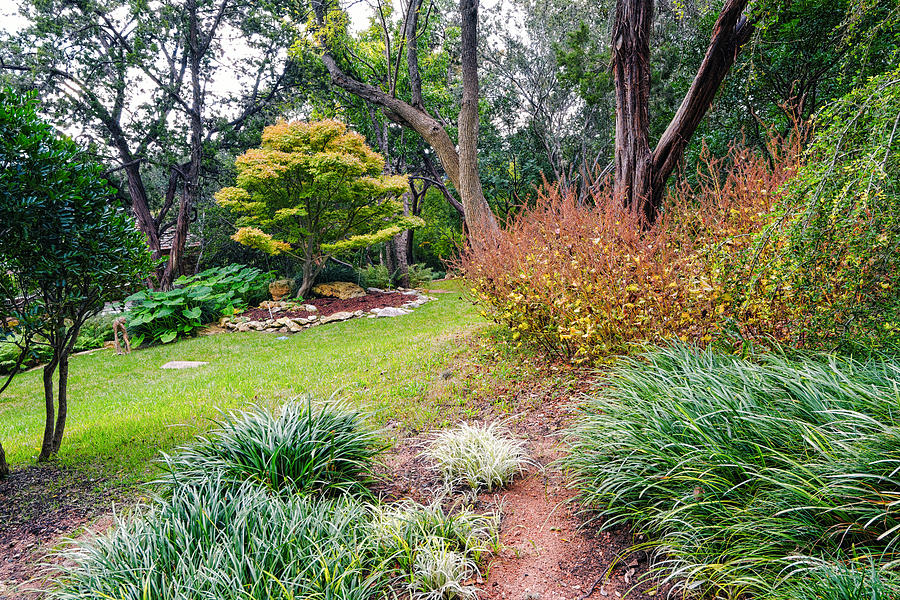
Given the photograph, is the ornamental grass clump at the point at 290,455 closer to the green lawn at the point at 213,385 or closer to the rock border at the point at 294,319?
the green lawn at the point at 213,385

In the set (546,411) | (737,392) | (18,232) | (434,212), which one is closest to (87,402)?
(18,232)

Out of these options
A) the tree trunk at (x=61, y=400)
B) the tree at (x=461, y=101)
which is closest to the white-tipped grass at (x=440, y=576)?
the tree trunk at (x=61, y=400)

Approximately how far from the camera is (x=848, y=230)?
2189mm

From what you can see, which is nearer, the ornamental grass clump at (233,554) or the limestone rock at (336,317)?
the ornamental grass clump at (233,554)

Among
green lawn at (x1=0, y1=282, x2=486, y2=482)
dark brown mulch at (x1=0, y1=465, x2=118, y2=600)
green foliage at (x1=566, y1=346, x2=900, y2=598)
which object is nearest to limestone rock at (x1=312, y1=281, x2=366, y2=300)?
green lawn at (x1=0, y1=282, x2=486, y2=482)

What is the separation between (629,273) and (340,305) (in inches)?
340

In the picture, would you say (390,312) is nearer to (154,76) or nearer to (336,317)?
(336,317)

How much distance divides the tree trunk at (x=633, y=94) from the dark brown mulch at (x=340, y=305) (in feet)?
22.2

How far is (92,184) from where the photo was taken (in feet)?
10.4

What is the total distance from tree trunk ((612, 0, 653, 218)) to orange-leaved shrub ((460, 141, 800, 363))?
3.02 ft

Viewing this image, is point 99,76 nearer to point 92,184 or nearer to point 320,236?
point 320,236

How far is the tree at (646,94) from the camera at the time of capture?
4984mm

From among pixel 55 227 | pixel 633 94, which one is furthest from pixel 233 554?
pixel 633 94

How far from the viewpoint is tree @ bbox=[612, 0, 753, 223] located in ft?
16.4
